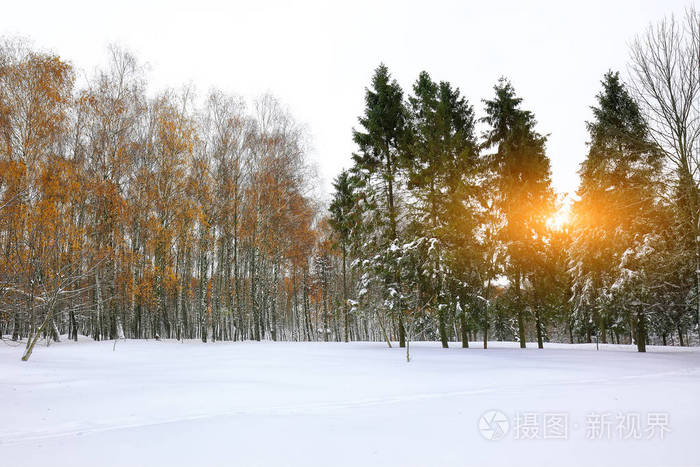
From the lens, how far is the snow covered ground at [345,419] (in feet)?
12.2

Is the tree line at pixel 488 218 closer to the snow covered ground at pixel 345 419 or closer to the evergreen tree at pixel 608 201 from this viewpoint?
the evergreen tree at pixel 608 201

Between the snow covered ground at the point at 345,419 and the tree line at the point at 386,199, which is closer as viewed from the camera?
the snow covered ground at the point at 345,419

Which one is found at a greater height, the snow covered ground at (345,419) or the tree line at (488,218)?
the tree line at (488,218)

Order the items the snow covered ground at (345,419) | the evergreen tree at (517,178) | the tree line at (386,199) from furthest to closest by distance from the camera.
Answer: the evergreen tree at (517,178) → the tree line at (386,199) → the snow covered ground at (345,419)

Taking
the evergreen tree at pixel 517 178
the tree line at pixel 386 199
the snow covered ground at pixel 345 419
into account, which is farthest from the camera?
the evergreen tree at pixel 517 178

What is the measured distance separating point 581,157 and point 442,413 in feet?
71.9

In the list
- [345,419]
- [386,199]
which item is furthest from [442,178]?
[345,419]

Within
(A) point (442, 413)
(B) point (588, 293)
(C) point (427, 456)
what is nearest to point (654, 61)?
(B) point (588, 293)

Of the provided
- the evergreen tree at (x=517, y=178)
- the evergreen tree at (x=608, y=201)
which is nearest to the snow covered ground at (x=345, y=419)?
the evergreen tree at (x=517, y=178)

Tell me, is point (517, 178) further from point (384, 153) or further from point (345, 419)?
point (345, 419)

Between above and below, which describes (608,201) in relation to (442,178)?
below

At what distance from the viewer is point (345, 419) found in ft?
16.3

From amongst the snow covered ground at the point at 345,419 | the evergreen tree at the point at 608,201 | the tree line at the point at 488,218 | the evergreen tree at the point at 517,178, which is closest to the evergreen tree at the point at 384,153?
the tree line at the point at 488,218

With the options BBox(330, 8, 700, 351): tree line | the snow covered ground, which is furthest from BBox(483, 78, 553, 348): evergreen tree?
the snow covered ground
